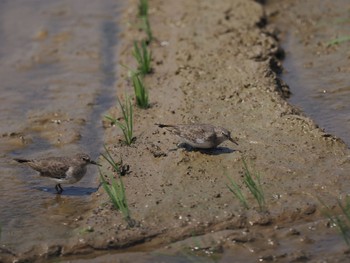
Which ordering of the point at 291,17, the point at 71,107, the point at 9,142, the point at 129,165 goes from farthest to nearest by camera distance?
1. the point at 291,17
2. the point at 71,107
3. the point at 9,142
4. the point at 129,165

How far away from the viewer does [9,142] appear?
1070 centimetres

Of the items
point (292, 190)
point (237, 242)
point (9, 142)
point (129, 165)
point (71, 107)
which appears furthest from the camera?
point (71, 107)

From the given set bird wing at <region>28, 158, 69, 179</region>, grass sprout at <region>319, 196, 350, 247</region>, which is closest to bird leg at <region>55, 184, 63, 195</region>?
bird wing at <region>28, 158, 69, 179</region>

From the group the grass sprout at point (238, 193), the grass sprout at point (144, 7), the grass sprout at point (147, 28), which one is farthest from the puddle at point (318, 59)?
the grass sprout at point (144, 7)

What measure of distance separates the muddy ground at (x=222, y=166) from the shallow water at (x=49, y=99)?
0.30 meters

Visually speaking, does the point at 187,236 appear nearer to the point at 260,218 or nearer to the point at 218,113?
the point at 260,218

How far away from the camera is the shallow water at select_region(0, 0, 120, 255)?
29.0 ft

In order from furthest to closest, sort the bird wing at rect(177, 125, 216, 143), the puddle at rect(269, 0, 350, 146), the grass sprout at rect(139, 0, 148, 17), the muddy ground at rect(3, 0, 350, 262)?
the grass sprout at rect(139, 0, 148, 17) < the puddle at rect(269, 0, 350, 146) < the bird wing at rect(177, 125, 216, 143) < the muddy ground at rect(3, 0, 350, 262)

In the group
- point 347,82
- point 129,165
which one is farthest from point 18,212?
point 347,82

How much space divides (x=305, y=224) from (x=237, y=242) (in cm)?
72

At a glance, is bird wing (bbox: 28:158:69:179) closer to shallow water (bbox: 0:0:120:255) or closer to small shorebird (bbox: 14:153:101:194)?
small shorebird (bbox: 14:153:101:194)

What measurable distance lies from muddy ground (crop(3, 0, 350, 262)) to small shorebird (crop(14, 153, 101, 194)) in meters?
0.34

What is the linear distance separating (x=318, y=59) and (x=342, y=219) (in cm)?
513

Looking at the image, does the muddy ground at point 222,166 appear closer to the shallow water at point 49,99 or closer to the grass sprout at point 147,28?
the grass sprout at point 147,28
